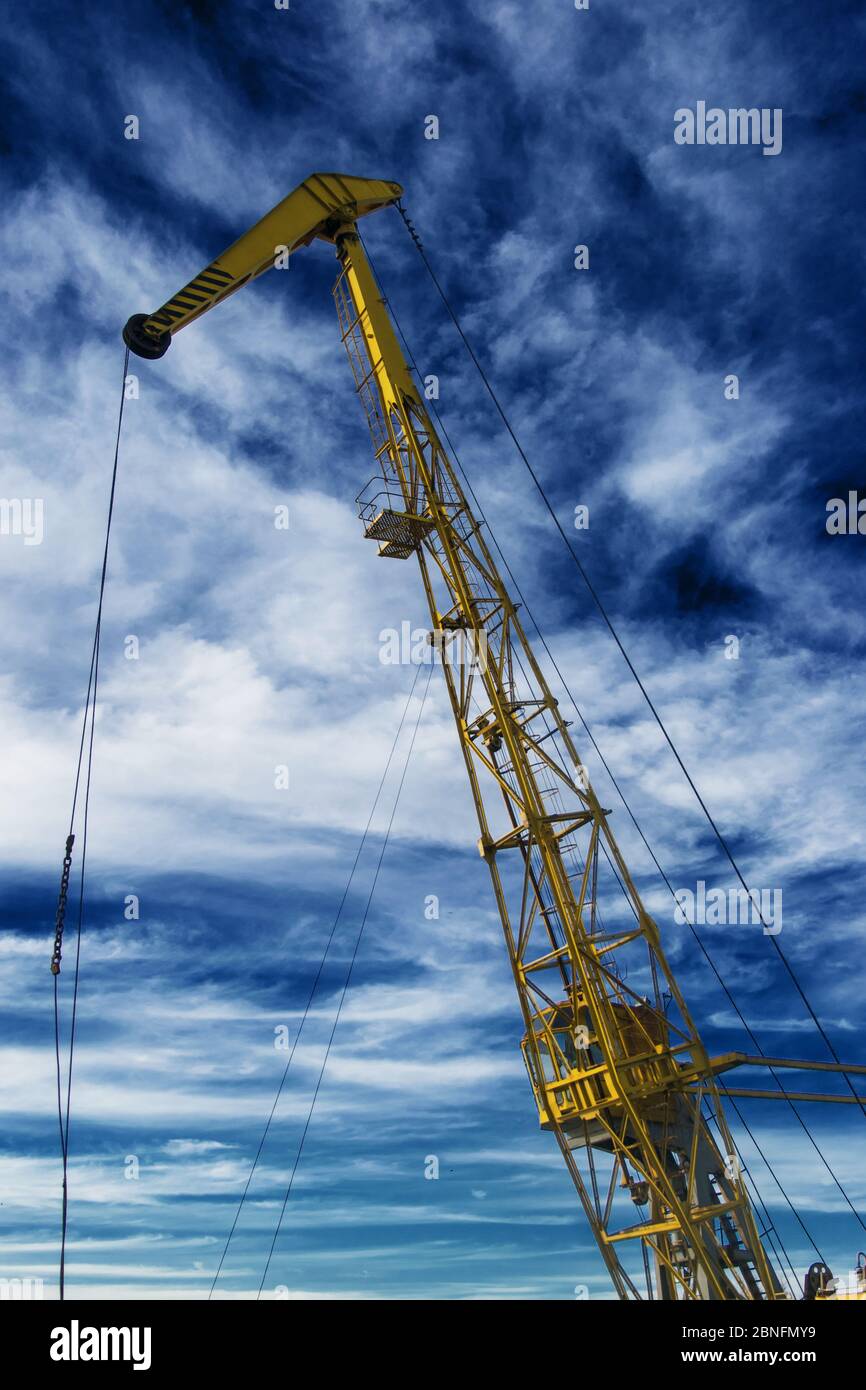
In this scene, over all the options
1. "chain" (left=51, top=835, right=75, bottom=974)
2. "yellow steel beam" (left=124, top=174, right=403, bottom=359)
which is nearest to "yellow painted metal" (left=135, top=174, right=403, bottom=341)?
"yellow steel beam" (left=124, top=174, right=403, bottom=359)

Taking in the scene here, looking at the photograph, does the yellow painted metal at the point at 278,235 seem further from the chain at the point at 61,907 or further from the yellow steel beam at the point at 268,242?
the chain at the point at 61,907

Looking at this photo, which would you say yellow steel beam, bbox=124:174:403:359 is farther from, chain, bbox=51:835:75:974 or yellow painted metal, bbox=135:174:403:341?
chain, bbox=51:835:75:974

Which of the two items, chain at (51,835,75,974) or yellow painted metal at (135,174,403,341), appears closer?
chain at (51,835,75,974)

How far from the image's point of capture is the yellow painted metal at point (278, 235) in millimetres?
29797

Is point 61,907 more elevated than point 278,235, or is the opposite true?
point 278,235

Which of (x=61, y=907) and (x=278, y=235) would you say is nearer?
(x=61, y=907)

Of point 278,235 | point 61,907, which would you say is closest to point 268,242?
point 278,235

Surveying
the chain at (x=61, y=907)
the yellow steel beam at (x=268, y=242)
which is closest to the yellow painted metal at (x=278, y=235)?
the yellow steel beam at (x=268, y=242)

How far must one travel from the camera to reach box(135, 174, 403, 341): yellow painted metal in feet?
97.8

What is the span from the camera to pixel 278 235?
3306 centimetres

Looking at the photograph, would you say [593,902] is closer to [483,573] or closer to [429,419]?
[483,573]

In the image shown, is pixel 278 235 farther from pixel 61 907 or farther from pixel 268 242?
pixel 61 907
